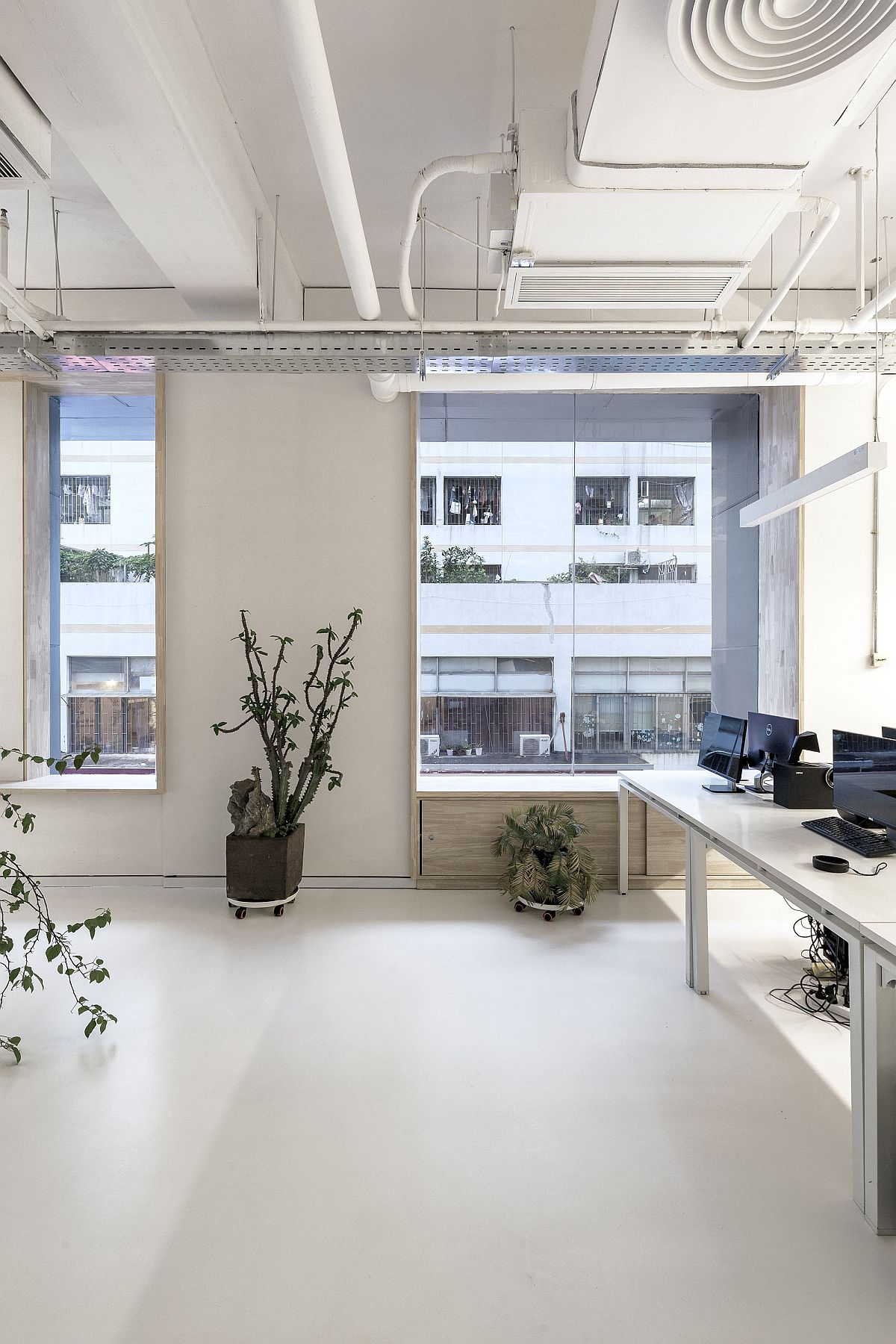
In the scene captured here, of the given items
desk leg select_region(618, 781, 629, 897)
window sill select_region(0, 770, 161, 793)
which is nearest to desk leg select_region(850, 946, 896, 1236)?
desk leg select_region(618, 781, 629, 897)

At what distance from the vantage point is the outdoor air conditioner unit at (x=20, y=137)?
2.38 meters

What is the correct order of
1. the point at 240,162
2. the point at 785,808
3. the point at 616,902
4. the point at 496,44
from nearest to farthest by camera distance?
the point at 496,44 < the point at 240,162 < the point at 785,808 < the point at 616,902

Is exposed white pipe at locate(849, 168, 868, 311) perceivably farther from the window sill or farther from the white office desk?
the window sill

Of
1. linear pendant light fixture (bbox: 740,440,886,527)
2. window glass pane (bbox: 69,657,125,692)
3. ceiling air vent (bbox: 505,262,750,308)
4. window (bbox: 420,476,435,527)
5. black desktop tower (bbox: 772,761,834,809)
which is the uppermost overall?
ceiling air vent (bbox: 505,262,750,308)

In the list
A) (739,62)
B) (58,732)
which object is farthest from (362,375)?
(739,62)

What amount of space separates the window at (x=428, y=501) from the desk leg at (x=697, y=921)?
263cm

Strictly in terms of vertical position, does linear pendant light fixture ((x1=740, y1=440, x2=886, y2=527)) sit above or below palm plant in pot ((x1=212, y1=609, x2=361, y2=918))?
above

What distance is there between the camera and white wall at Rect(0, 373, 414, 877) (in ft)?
16.3

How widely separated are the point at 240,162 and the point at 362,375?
1619 millimetres

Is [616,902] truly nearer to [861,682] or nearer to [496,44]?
[861,682]

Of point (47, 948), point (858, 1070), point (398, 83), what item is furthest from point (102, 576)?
point (858, 1070)

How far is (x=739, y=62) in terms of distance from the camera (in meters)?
1.82

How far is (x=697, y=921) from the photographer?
3420 millimetres

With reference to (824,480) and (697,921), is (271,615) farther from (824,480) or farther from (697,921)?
(824,480)
